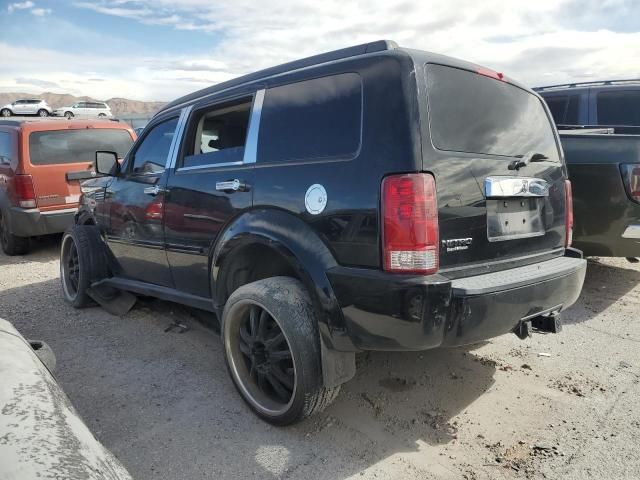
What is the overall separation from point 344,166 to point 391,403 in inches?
60.2

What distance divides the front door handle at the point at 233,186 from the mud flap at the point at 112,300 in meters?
2.33

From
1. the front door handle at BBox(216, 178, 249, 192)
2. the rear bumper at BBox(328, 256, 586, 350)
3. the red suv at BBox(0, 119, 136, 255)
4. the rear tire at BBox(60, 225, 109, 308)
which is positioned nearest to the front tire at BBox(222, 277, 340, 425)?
the rear bumper at BBox(328, 256, 586, 350)

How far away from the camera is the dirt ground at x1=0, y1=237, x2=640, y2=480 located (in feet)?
8.18

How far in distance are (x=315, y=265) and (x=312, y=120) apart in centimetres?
78

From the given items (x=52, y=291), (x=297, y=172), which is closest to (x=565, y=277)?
(x=297, y=172)

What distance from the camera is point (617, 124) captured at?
20.0 feet

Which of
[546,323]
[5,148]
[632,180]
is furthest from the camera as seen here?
[5,148]

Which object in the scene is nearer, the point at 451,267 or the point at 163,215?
the point at 451,267

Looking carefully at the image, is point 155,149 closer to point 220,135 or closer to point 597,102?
point 220,135

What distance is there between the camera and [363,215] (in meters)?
2.33

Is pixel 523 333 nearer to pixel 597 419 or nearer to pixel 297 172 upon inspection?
pixel 597 419

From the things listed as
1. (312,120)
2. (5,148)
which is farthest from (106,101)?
(312,120)

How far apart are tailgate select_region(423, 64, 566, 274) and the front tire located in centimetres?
A: 81

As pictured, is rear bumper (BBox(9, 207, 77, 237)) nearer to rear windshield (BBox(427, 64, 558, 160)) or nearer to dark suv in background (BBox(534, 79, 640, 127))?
rear windshield (BBox(427, 64, 558, 160))
